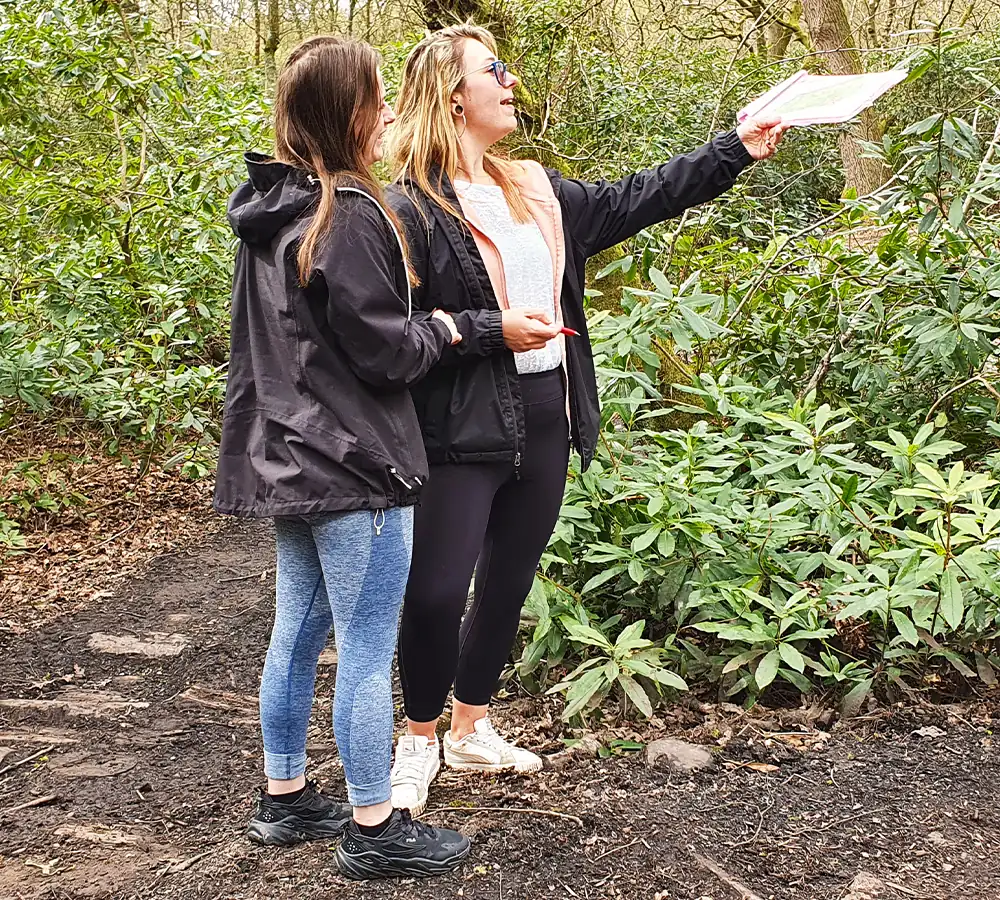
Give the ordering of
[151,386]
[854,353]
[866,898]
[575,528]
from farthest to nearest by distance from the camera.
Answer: [151,386] → [854,353] → [575,528] → [866,898]

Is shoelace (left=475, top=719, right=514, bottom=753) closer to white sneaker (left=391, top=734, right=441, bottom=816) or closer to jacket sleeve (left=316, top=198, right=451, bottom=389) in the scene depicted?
white sneaker (left=391, top=734, right=441, bottom=816)

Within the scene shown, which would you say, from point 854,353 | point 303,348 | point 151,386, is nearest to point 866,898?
point 303,348

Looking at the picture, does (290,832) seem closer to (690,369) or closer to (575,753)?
(575,753)

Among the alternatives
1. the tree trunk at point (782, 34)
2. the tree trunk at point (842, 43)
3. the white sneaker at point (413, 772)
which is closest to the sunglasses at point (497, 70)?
the white sneaker at point (413, 772)

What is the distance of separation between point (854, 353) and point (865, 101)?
2055 millimetres

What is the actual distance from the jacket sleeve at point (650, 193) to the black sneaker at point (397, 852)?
58.2 inches

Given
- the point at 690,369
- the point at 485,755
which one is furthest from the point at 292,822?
the point at 690,369

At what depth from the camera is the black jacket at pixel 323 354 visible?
2010 millimetres

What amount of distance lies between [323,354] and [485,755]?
→ 1.31 metres

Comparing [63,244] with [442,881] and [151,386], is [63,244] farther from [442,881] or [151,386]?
[442,881]

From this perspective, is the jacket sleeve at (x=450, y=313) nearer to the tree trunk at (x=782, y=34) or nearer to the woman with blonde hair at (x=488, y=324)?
the woman with blonde hair at (x=488, y=324)

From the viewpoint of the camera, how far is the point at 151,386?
5238 millimetres

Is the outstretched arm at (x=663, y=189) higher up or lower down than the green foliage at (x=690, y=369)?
higher up

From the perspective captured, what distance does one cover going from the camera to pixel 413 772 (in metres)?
2.66
